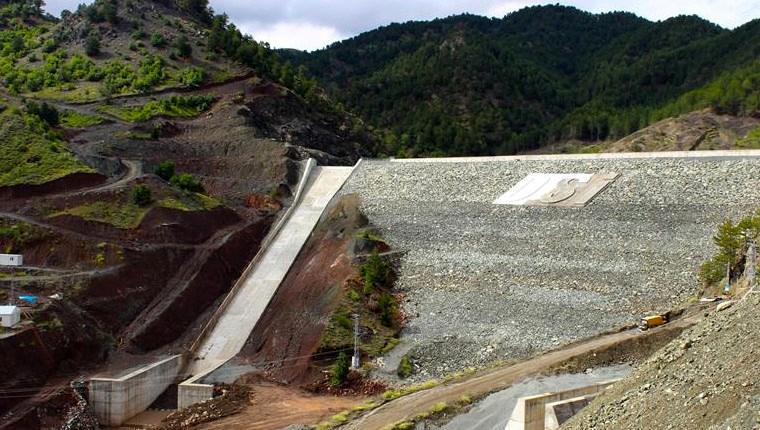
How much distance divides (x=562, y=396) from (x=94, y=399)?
17439mm

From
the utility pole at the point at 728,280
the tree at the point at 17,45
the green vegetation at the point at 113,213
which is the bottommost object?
the utility pole at the point at 728,280

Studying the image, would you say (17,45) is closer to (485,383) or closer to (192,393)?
(192,393)

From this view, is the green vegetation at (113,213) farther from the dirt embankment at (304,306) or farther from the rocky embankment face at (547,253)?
the rocky embankment face at (547,253)

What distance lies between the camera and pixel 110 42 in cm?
6969

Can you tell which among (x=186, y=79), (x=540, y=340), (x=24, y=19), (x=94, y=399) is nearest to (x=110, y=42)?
(x=186, y=79)

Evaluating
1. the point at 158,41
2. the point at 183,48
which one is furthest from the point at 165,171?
the point at 158,41

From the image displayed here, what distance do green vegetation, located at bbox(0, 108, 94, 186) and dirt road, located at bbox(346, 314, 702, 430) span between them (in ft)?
82.3

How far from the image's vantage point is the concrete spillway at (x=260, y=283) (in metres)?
31.9

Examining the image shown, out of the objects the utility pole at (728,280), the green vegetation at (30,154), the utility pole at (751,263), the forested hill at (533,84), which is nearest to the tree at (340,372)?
the utility pole at (728,280)

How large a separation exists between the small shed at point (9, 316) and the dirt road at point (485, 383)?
13.5 m

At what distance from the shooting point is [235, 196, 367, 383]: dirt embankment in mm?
29922

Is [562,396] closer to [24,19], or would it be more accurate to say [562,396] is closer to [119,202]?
[119,202]

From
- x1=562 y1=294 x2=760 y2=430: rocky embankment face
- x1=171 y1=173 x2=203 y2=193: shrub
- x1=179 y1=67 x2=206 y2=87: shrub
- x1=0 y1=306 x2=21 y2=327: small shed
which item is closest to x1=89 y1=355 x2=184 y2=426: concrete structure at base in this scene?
x1=0 y1=306 x2=21 y2=327: small shed

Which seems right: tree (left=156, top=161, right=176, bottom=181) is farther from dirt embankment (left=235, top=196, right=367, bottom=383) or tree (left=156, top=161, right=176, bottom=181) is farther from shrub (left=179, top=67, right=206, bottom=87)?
shrub (left=179, top=67, right=206, bottom=87)
